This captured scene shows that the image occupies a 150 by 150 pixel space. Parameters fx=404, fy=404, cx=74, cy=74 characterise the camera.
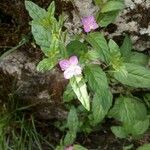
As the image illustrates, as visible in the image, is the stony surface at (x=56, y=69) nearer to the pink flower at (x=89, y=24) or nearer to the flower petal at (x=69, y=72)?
the pink flower at (x=89, y=24)

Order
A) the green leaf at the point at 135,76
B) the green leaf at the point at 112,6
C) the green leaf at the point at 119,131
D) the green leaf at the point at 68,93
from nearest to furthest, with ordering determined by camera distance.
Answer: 1. the green leaf at the point at 112,6
2. the green leaf at the point at 135,76
3. the green leaf at the point at 68,93
4. the green leaf at the point at 119,131

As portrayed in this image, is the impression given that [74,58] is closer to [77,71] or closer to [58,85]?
[77,71]

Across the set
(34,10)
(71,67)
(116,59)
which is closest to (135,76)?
(116,59)

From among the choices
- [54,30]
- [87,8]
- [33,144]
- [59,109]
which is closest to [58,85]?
[59,109]

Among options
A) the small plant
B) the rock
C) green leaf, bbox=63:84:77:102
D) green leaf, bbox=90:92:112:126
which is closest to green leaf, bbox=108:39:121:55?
the small plant

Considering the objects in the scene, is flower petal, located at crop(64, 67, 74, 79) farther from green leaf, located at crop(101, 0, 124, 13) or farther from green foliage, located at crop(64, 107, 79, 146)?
green foliage, located at crop(64, 107, 79, 146)

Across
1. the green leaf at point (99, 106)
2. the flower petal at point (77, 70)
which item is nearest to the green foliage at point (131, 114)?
the green leaf at point (99, 106)

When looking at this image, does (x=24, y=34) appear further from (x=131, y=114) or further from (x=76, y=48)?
(x=131, y=114)
